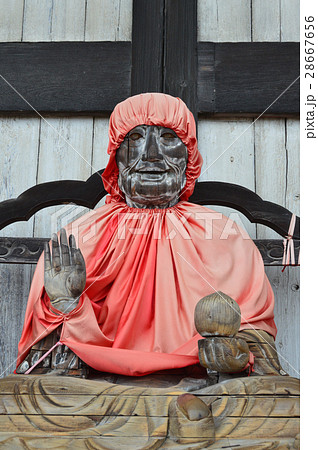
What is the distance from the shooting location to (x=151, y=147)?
109 inches

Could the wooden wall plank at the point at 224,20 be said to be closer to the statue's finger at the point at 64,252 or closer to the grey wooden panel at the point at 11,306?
the grey wooden panel at the point at 11,306

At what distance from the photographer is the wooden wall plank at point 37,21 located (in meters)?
3.53

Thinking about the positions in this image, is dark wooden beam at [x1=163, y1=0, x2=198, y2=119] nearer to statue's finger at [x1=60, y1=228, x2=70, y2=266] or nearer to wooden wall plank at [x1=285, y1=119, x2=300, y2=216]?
wooden wall plank at [x1=285, y1=119, x2=300, y2=216]

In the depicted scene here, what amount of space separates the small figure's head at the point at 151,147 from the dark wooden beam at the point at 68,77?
21.5 inches

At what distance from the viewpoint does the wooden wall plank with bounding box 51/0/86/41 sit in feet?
11.6

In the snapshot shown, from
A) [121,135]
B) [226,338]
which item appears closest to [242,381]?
[226,338]

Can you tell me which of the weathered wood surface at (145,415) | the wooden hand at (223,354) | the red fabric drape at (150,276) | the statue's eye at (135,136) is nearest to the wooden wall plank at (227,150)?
the red fabric drape at (150,276)

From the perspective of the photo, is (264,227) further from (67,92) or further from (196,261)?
(67,92)

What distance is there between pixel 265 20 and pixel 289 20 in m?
0.10

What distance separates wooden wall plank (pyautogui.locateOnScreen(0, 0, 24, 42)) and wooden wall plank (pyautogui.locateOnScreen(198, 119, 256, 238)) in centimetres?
87

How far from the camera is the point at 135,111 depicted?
2797 mm

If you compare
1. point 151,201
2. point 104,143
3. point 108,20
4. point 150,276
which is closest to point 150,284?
point 150,276

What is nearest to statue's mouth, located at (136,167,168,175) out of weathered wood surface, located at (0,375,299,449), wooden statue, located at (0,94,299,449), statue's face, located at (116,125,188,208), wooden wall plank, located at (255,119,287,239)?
statue's face, located at (116,125,188,208)
